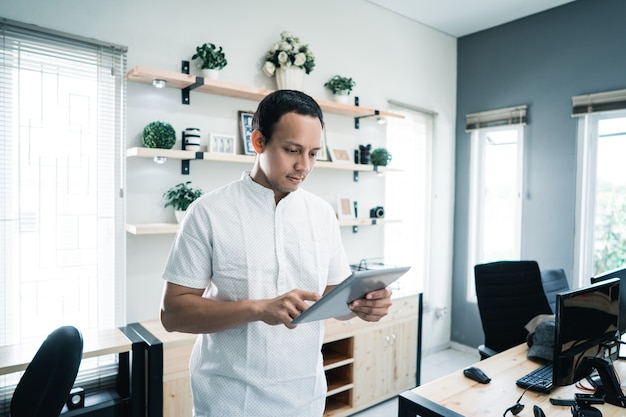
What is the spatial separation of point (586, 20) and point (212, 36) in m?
2.85

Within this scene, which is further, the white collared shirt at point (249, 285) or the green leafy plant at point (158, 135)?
the green leafy plant at point (158, 135)

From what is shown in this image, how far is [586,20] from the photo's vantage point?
3498 millimetres

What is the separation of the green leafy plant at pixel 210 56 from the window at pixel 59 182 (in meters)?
0.42

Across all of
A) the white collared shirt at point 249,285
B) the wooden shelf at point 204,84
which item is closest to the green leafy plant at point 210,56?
the wooden shelf at point 204,84

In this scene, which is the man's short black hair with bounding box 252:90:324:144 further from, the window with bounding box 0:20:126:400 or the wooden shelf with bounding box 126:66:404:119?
the window with bounding box 0:20:126:400

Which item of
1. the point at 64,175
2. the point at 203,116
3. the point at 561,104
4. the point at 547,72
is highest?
the point at 547,72

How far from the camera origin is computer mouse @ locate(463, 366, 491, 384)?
1755 mm

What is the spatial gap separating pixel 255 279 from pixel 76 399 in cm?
150

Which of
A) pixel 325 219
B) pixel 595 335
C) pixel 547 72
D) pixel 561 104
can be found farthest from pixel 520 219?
pixel 325 219

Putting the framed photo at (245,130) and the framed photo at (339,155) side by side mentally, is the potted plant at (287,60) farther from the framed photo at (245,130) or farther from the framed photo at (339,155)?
the framed photo at (339,155)

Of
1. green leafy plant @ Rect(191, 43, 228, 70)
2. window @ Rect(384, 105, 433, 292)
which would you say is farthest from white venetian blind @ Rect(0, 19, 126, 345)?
window @ Rect(384, 105, 433, 292)

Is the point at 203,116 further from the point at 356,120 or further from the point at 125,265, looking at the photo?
the point at 356,120

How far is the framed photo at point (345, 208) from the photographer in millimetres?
3408

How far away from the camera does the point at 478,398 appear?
162 cm
